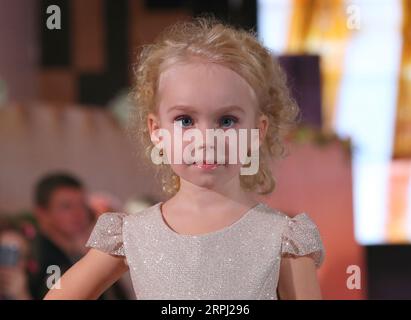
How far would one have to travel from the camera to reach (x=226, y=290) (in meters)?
0.70

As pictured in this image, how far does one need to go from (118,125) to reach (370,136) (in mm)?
773

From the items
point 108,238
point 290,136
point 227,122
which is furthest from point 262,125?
point 290,136

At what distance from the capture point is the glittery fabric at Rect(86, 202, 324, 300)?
2.29ft

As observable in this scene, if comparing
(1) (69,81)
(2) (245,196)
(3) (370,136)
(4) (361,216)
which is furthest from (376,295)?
(2) (245,196)

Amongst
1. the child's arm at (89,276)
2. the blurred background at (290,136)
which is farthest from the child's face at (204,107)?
the blurred background at (290,136)

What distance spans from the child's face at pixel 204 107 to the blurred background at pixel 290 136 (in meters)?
1.50

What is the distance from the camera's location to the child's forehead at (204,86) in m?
0.69

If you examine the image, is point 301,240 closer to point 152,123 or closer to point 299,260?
point 299,260

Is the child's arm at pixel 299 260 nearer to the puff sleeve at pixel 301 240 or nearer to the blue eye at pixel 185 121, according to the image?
the puff sleeve at pixel 301 240

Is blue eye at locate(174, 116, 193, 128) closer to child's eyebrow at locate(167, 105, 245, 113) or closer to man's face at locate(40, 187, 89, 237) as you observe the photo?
child's eyebrow at locate(167, 105, 245, 113)

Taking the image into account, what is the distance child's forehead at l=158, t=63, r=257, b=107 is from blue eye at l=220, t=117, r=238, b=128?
14 mm

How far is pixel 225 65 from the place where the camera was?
70cm

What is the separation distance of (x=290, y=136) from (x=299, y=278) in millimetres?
1546
